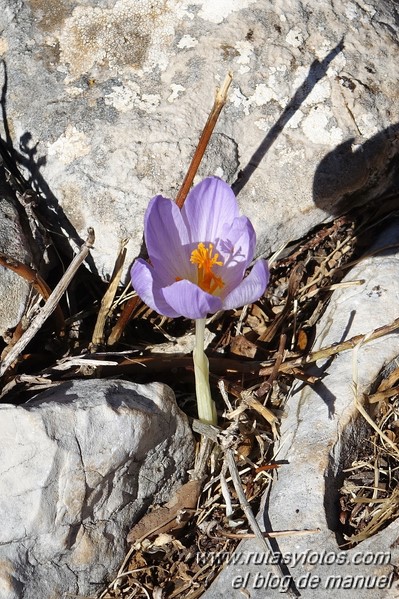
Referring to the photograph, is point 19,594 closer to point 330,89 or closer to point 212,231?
point 212,231

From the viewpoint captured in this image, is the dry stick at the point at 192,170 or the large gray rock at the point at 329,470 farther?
the dry stick at the point at 192,170

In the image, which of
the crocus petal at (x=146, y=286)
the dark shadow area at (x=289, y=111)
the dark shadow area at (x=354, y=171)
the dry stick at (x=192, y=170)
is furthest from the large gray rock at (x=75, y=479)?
the dark shadow area at (x=354, y=171)

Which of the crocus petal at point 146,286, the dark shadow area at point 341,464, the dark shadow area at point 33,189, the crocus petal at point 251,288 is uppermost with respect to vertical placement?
the dark shadow area at point 33,189

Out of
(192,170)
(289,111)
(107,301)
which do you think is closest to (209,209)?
(192,170)

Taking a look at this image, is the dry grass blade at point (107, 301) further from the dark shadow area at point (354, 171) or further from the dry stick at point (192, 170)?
the dark shadow area at point (354, 171)

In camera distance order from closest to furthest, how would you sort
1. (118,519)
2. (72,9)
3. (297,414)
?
1. (118,519)
2. (297,414)
3. (72,9)

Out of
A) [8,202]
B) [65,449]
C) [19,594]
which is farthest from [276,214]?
[19,594]

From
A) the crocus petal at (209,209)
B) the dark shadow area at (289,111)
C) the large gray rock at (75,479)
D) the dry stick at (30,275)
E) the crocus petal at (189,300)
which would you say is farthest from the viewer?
the dark shadow area at (289,111)
